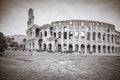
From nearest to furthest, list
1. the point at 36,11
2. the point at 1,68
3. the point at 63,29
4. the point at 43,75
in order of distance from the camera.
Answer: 1. the point at 43,75
2. the point at 1,68
3. the point at 36,11
4. the point at 63,29

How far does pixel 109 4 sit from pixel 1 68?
508 centimetres

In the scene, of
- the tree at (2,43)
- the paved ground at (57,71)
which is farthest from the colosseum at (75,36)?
the paved ground at (57,71)

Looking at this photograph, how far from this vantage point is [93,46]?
1583 centimetres

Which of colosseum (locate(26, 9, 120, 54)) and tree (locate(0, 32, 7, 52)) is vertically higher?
colosseum (locate(26, 9, 120, 54))

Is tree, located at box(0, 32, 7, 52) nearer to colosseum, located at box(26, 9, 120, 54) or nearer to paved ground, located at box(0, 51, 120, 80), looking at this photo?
paved ground, located at box(0, 51, 120, 80)

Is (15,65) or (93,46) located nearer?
(15,65)

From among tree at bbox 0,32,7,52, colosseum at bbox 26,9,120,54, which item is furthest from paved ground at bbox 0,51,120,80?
colosseum at bbox 26,9,120,54

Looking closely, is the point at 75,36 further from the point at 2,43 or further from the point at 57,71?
the point at 57,71

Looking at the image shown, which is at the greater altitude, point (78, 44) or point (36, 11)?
point (36, 11)

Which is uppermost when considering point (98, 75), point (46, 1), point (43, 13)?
point (46, 1)

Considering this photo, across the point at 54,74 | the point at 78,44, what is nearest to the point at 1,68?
the point at 54,74

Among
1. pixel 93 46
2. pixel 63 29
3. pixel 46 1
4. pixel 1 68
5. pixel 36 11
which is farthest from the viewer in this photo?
pixel 63 29

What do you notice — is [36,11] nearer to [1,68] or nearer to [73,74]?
[1,68]

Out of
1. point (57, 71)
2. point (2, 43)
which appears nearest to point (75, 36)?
point (2, 43)
